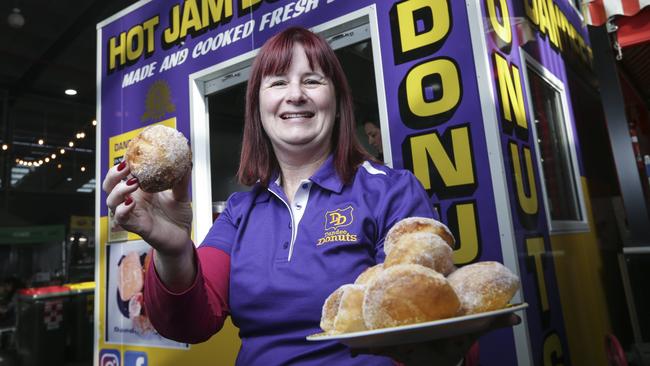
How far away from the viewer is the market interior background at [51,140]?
6.72 meters

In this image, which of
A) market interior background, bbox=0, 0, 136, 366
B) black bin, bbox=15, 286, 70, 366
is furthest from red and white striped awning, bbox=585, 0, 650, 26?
black bin, bbox=15, 286, 70, 366

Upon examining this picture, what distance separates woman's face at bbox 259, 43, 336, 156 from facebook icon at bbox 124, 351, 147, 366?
241cm

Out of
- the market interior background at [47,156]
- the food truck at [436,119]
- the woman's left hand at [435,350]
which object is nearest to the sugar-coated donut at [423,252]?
the woman's left hand at [435,350]

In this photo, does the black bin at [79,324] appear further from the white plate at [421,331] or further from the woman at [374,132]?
the white plate at [421,331]

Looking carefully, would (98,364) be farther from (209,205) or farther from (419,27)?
(419,27)

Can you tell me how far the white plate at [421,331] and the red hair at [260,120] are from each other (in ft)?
2.33

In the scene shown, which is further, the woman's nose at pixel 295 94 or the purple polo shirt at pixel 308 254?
the woman's nose at pixel 295 94

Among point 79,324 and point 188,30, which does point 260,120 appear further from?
point 79,324

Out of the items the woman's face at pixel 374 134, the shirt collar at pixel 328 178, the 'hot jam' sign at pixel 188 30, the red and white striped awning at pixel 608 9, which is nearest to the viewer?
the shirt collar at pixel 328 178

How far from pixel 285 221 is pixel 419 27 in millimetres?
1262

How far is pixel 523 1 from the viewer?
254 centimetres

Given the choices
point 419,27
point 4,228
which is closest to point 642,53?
point 419,27

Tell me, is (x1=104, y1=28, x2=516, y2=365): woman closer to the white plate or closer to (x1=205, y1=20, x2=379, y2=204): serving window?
the white plate

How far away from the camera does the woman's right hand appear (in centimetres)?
102
